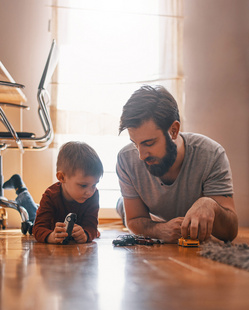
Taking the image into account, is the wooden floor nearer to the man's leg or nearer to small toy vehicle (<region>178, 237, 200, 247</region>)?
small toy vehicle (<region>178, 237, 200, 247</region>)

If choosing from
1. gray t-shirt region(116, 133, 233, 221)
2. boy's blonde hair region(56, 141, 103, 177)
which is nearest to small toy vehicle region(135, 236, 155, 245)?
gray t-shirt region(116, 133, 233, 221)

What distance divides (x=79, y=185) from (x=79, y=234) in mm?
201

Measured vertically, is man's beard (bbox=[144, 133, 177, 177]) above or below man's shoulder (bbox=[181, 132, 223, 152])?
below

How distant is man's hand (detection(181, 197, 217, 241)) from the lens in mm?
1453

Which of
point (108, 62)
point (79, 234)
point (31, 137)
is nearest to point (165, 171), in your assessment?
point (79, 234)

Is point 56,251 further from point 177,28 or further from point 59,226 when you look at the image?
point 177,28

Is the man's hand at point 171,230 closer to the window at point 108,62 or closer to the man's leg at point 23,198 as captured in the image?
the man's leg at point 23,198

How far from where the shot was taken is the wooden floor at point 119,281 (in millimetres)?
701

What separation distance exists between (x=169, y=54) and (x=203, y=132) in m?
0.68

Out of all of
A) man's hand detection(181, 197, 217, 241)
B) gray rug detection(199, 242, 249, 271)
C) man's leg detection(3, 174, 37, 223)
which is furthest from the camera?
man's leg detection(3, 174, 37, 223)

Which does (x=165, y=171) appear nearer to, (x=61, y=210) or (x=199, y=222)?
(x=199, y=222)

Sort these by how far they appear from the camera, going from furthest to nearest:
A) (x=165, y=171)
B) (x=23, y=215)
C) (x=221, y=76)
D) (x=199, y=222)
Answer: (x=221, y=76)
(x=23, y=215)
(x=165, y=171)
(x=199, y=222)

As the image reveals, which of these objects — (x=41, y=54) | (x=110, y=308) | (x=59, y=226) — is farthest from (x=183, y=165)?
(x=41, y=54)

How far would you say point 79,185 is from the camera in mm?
1776
